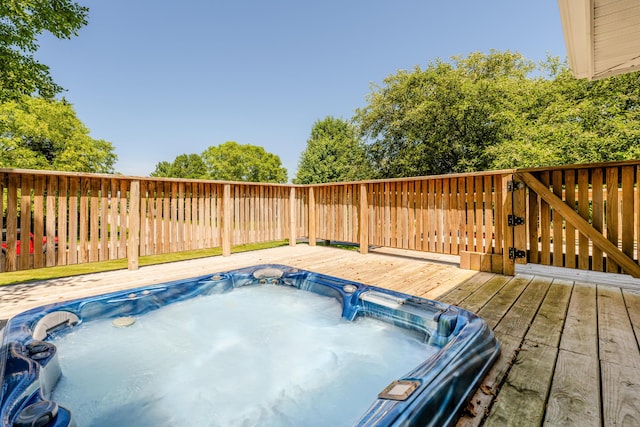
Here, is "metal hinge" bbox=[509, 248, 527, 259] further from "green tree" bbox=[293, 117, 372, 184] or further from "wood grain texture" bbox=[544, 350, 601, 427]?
"green tree" bbox=[293, 117, 372, 184]

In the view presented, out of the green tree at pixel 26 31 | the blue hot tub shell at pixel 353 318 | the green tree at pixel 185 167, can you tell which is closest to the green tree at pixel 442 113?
the green tree at pixel 26 31

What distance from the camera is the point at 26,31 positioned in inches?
210

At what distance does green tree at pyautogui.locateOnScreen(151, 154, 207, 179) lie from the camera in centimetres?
3500

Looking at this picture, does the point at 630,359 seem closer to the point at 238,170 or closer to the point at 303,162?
the point at 303,162

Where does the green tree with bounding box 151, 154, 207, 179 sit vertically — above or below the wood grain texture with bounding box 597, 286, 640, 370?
above

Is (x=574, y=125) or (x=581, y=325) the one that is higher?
(x=574, y=125)

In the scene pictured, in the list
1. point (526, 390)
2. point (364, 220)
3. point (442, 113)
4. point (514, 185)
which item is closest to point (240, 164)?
point (442, 113)

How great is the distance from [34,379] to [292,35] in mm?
12629

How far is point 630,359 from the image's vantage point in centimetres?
157

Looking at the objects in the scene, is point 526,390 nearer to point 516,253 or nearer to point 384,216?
point 516,253

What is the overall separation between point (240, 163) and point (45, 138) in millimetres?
16305

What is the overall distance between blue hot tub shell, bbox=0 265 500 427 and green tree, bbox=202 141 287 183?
26.7m

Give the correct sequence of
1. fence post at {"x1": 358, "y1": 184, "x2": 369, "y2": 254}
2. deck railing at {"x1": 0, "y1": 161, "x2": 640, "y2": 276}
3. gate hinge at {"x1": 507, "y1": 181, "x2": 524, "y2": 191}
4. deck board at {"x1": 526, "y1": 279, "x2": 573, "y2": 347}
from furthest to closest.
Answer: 1. fence post at {"x1": 358, "y1": 184, "x2": 369, "y2": 254}
2. gate hinge at {"x1": 507, "y1": 181, "x2": 524, "y2": 191}
3. deck railing at {"x1": 0, "y1": 161, "x2": 640, "y2": 276}
4. deck board at {"x1": 526, "y1": 279, "x2": 573, "y2": 347}

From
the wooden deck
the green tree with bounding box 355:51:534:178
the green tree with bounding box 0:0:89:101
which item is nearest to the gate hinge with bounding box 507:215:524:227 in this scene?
the wooden deck
